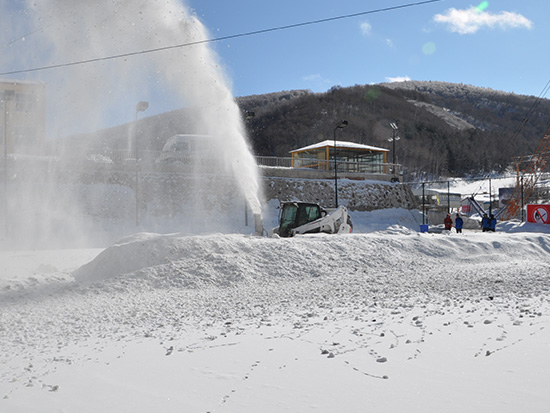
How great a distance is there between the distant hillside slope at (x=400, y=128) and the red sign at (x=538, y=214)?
237 feet

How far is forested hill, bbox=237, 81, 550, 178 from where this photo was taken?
108 meters

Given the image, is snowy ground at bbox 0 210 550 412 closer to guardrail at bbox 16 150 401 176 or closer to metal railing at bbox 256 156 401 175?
guardrail at bbox 16 150 401 176

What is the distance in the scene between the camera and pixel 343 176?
1563 inches

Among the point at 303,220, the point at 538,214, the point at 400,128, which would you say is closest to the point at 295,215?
the point at 303,220

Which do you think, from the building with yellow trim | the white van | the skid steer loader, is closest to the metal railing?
the building with yellow trim

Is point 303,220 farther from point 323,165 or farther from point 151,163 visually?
point 323,165

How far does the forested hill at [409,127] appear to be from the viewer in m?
108

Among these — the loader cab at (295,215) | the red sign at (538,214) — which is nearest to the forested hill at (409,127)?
the red sign at (538,214)

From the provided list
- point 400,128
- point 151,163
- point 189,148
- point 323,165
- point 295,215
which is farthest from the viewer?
point 400,128

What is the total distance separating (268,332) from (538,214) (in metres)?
26.3

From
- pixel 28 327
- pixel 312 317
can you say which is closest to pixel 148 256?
pixel 28 327

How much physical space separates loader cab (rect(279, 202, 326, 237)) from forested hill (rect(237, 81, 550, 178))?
86.5 metres

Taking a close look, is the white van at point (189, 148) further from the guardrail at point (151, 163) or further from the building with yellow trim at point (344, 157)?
the building with yellow trim at point (344, 157)

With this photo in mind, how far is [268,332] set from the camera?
18.3ft
